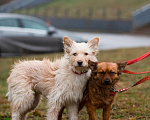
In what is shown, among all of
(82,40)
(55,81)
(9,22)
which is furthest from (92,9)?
(55,81)

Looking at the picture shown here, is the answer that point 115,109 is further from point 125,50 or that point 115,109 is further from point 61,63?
point 125,50

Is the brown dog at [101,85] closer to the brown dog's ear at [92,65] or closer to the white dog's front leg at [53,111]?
the brown dog's ear at [92,65]

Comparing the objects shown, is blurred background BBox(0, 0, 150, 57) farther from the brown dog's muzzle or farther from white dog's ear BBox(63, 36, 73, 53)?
the brown dog's muzzle

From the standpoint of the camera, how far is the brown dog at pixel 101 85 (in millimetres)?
5277

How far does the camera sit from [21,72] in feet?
20.7

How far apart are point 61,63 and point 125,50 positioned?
1130cm

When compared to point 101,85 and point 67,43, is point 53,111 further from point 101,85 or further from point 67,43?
point 67,43

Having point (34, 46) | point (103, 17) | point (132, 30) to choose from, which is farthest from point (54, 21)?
point (34, 46)

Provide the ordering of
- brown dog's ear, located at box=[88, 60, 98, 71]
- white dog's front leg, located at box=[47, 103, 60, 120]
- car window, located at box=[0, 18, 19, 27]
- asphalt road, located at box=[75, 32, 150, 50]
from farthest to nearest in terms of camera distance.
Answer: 1. asphalt road, located at box=[75, 32, 150, 50]
2. car window, located at box=[0, 18, 19, 27]
3. white dog's front leg, located at box=[47, 103, 60, 120]
4. brown dog's ear, located at box=[88, 60, 98, 71]

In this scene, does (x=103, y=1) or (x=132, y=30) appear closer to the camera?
(x=132, y=30)

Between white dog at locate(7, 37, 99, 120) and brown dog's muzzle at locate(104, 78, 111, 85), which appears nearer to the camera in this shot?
brown dog's muzzle at locate(104, 78, 111, 85)

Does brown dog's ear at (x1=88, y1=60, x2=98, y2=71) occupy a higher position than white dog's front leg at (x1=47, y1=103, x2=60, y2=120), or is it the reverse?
brown dog's ear at (x1=88, y1=60, x2=98, y2=71)

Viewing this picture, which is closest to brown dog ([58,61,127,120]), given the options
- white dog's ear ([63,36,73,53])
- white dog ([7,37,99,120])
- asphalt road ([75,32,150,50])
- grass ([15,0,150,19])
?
white dog ([7,37,99,120])

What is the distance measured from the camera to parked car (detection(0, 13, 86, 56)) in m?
16.0
